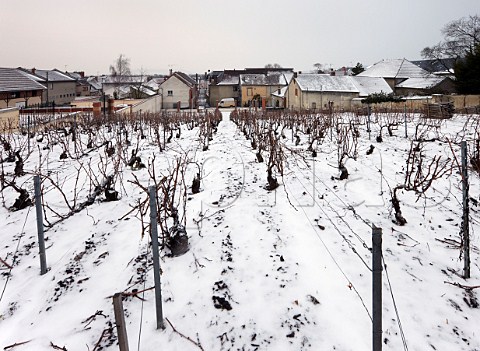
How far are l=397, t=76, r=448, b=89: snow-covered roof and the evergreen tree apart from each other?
786cm

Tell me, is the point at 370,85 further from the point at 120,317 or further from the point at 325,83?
the point at 120,317

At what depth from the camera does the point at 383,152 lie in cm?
862

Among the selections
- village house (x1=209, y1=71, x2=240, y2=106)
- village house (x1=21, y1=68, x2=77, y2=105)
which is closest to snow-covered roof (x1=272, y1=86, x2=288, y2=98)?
village house (x1=209, y1=71, x2=240, y2=106)

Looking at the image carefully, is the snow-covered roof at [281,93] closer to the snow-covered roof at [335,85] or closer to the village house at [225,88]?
the snow-covered roof at [335,85]

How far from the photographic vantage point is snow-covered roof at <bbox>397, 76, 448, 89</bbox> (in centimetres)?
3525

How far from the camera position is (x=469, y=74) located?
86.5 feet

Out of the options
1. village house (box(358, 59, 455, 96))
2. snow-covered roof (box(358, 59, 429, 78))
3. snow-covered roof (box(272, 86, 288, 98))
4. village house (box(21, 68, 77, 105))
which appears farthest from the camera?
village house (box(21, 68, 77, 105))

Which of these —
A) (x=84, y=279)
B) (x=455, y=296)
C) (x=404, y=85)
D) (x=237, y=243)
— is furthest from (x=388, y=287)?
(x=404, y=85)

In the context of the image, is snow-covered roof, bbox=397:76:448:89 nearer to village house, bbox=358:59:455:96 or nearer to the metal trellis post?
village house, bbox=358:59:455:96

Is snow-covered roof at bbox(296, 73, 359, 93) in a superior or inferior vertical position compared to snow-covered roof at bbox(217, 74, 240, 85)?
inferior

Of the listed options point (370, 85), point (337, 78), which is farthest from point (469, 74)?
point (337, 78)

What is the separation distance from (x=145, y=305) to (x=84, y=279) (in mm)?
778

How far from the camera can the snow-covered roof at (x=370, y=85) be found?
3719cm

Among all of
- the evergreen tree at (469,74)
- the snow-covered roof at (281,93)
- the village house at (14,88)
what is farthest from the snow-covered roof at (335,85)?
the village house at (14,88)
